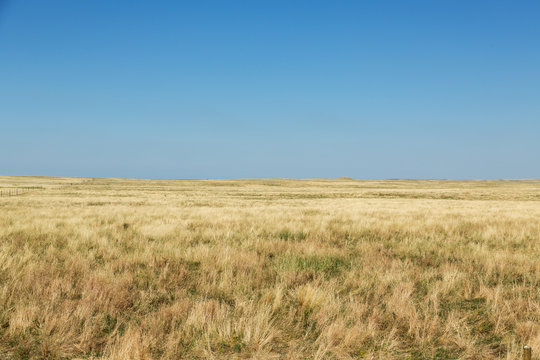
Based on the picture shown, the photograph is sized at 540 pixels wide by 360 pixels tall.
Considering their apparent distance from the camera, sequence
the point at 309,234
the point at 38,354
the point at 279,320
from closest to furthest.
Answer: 1. the point at 38,354
2. the point at 279,320
3. the point at 309,234

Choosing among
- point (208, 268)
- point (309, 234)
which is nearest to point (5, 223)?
point (208, 268)

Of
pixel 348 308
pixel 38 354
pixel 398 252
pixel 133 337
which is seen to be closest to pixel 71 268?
pixel 38 354

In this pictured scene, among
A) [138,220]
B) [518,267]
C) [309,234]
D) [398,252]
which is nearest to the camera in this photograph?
[518,267]

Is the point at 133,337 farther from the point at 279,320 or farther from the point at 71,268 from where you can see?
the point at 71,268

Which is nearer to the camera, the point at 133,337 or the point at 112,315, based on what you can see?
the point at 133,337

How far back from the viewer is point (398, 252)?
348 inches

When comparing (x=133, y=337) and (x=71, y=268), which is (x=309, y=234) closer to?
(x=71, y=268)

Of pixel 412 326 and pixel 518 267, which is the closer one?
pixel 412 326

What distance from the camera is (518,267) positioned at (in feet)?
23.1

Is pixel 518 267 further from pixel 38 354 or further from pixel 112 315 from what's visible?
pixel 38 354

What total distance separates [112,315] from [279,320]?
7.06 feet

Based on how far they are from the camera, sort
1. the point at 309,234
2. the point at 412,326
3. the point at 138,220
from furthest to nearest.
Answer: the point at 138,220
the point at 309,234
the point at 412,326

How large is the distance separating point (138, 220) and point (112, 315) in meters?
11.3

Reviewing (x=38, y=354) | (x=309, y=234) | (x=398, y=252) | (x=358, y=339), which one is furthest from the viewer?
(x=309, y=234)
